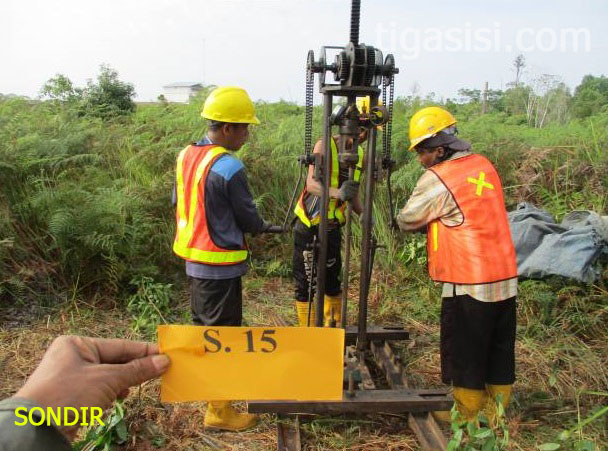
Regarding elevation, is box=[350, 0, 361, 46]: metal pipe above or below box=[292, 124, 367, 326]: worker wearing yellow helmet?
above

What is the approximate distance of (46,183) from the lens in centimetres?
552

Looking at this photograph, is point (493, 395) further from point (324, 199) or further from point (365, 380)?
point (324, 199)

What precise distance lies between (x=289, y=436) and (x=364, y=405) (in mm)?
498

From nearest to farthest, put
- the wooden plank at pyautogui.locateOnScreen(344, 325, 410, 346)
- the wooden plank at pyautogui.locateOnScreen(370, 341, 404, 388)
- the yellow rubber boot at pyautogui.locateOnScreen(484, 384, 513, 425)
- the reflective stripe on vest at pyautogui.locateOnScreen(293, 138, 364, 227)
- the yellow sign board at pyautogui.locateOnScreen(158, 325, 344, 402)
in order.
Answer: the yellow sign board at pyautogui.locateOnScreen(158, 325, 344, 402)
the yellow rubber boot at pyautogui.locateOnScreen(484, 384, 513, 425)
the wooden plank at pyautogui.locateOnScreen(370, 341, 404, 388)
the reflective stripe on vest at pyautogui.locateOnScreen(293, 138, 364, 227)
the wooden plank at pyautogui.locateOnScreen(344, 325, 410, 346)

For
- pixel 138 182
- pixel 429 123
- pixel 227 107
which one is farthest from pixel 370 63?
pixel 138 182

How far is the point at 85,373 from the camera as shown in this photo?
44.9 inches

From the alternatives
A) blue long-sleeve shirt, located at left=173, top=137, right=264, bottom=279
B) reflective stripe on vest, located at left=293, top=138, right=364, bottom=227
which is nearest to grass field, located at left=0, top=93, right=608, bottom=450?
blue long-sleeve shirt, located at left=173, top=137, right=264, bottom=279

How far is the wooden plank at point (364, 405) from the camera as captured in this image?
300cm

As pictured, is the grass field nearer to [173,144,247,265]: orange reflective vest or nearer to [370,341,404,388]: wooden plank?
[370,341,404,388]: wooden plank

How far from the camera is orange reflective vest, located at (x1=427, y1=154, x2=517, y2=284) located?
3016 mm

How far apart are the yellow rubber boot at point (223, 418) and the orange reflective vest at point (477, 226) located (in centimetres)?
168

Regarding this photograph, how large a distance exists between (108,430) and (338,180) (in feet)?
7.83

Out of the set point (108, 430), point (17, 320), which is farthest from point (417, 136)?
point (17, 320)

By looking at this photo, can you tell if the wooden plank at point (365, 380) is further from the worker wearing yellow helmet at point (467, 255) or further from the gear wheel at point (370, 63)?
the gear wheel at point (370, 63)
